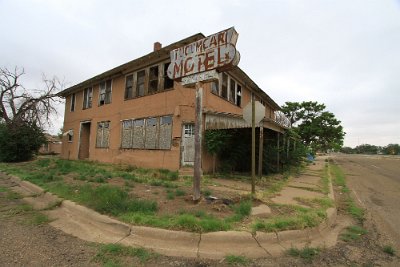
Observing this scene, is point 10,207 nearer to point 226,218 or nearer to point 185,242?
point 185,242

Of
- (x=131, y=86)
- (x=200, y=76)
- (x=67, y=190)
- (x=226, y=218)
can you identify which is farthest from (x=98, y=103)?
(x=226, y=218)

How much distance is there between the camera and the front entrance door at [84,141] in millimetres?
18906

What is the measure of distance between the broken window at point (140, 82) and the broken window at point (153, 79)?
2.18ft

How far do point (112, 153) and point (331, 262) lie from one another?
13850 millimetres

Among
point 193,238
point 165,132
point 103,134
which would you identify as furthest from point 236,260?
point 103,134

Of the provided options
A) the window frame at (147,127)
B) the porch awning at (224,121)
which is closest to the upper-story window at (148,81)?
the window frame at (147,127)

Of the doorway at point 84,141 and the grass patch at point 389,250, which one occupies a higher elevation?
the doorway at point 84,141

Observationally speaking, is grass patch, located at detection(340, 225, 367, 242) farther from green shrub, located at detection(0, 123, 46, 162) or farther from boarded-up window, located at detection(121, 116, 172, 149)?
green shrub, located at detection(0, 123, 46, 162)

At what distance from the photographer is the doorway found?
62.0 ft

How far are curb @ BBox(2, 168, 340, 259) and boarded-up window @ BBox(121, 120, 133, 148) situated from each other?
9.60m

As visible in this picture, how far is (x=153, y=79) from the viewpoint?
13.5 m

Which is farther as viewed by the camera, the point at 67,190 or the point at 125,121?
the point at 125,121

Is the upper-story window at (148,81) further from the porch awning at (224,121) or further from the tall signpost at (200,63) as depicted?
the tall signpost at (200,63)

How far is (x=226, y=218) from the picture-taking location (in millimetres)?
4637
